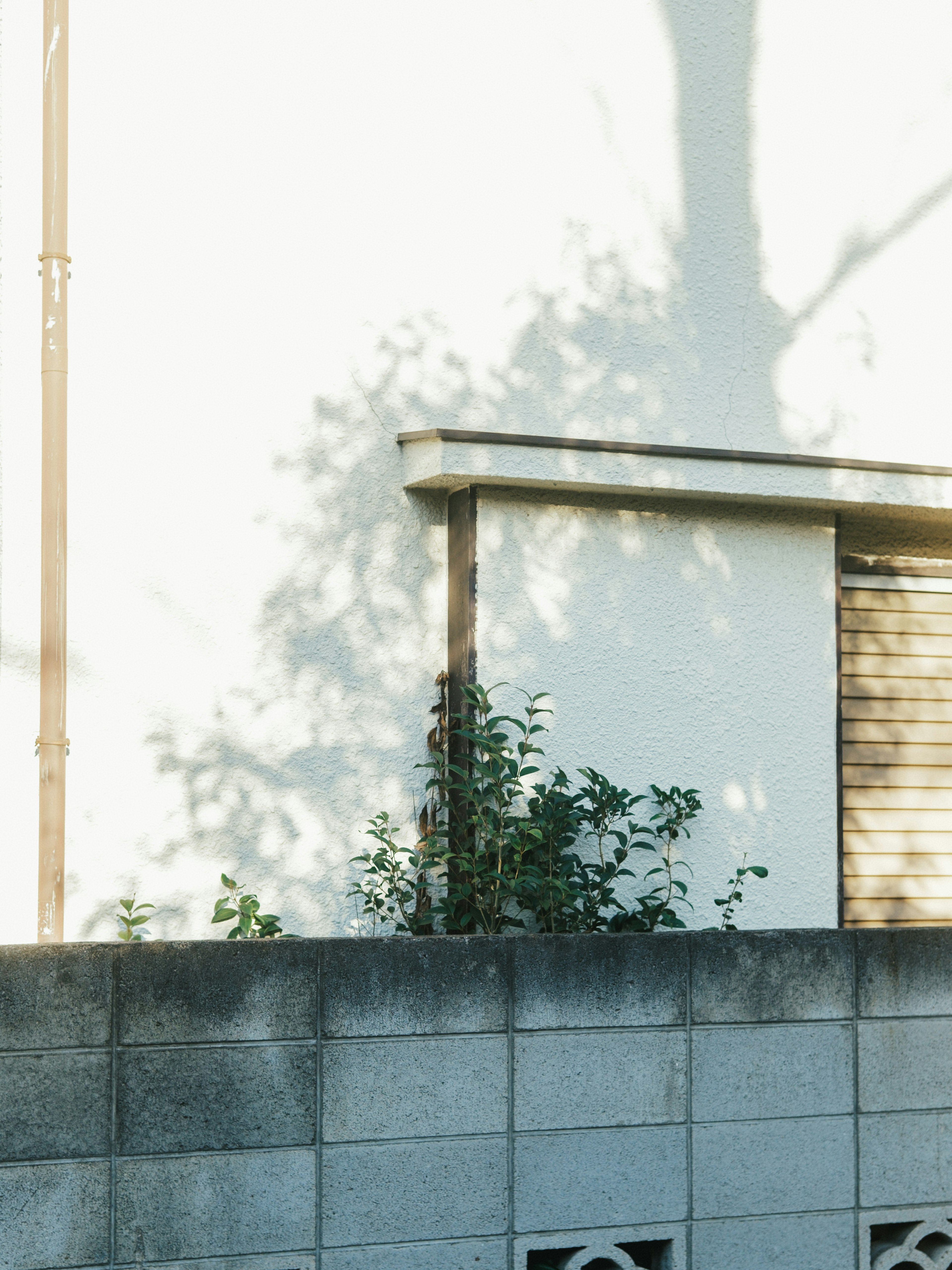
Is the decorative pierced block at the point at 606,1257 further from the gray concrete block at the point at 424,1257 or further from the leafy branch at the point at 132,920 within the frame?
the leafy branch at the point at 132,920

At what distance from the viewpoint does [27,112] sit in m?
4.52

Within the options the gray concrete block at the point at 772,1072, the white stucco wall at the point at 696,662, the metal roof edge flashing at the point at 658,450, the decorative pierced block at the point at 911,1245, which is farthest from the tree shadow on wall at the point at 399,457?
the decorative pierced block at the point at 911,1245

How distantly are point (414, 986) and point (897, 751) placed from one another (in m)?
2.98

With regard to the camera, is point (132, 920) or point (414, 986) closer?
point (414, 986)

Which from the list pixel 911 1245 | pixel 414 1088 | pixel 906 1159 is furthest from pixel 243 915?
pixel 911 1245

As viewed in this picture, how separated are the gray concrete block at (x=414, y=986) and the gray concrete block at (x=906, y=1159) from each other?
127 centimetres

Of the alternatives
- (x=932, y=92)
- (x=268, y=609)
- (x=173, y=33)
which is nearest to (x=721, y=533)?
(x=268, y=609)

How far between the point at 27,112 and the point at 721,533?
9.84ft

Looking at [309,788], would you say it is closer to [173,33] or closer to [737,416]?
[737,416]

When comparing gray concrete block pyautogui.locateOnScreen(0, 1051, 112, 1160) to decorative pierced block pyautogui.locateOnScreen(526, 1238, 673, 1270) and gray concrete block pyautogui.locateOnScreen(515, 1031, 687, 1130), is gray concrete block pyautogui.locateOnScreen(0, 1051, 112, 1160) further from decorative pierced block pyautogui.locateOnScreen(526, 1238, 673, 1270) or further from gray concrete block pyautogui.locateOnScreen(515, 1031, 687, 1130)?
decorative pierced block pyautogui.locateOnScreen(526, 1238, 673, 1270)

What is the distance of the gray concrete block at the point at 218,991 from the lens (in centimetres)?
340

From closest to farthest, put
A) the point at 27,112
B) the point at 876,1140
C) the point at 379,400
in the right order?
the point at 876,1140 < the point at 27,112 < the point at 379,400

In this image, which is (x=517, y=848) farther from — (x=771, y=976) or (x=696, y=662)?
(x=696, y=662)

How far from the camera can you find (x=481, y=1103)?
145 inches
